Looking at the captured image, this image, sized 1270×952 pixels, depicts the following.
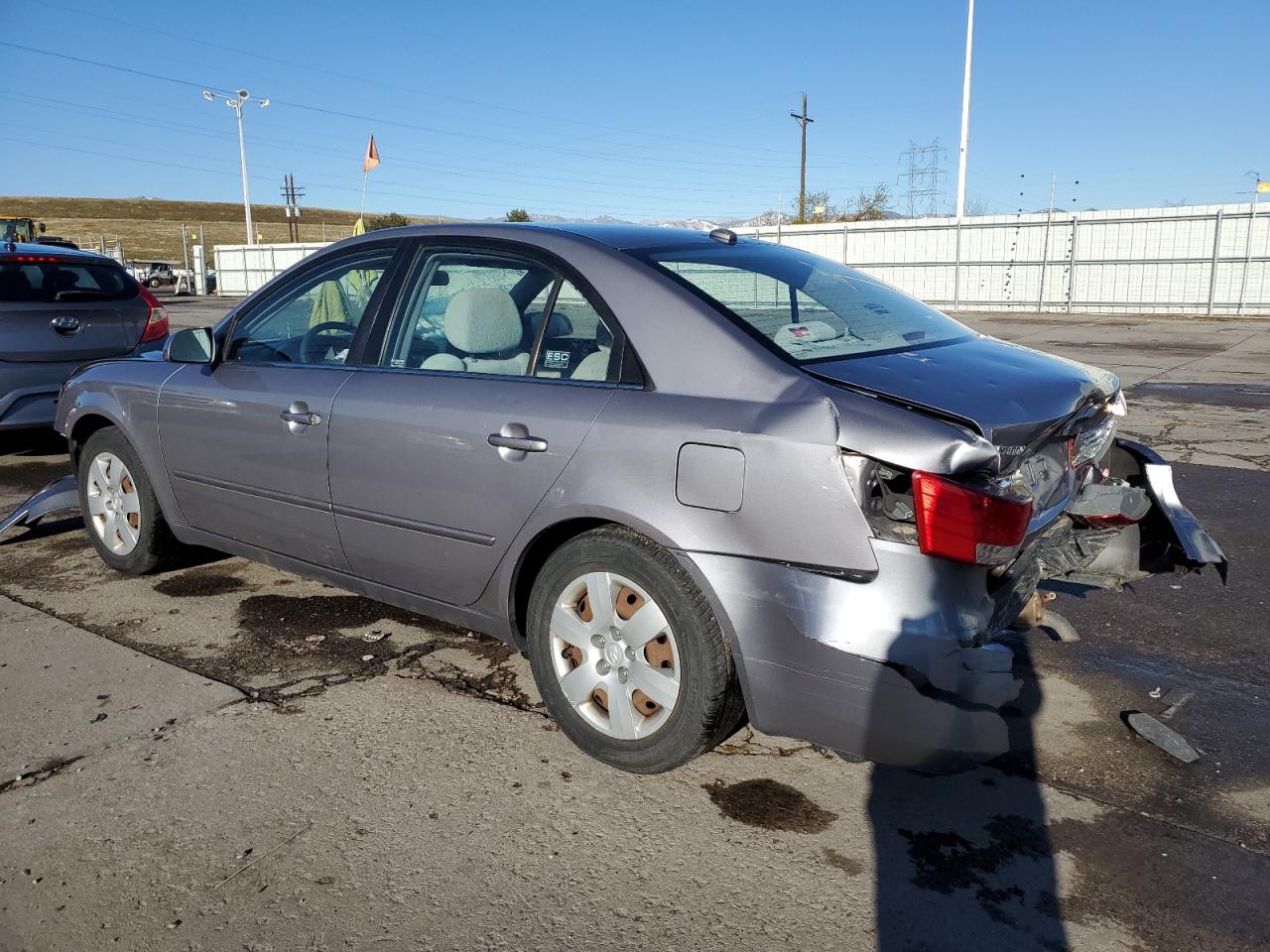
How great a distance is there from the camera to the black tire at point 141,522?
184 inches

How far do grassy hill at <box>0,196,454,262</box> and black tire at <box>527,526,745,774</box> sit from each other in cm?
5720

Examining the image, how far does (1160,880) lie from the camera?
2.50 m

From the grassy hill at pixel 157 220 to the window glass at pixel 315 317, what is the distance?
55340 millimetres

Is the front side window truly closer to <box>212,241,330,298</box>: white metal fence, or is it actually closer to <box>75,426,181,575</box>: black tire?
<box>75,426,181,575</box>: black tire

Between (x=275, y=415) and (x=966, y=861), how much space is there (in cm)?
284

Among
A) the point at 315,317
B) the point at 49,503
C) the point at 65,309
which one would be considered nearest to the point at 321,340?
the point at 315,317

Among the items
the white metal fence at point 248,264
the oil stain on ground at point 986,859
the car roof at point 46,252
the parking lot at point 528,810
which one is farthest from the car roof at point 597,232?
the white metal fence at point 248,264

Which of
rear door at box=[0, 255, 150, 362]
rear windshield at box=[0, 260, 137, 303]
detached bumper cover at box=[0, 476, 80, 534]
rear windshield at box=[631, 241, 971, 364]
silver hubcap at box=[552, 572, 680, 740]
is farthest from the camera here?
rear windshield at box=[0, 260, 137, 303]

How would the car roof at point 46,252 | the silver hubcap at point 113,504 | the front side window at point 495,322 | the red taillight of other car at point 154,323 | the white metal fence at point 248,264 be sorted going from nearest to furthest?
the front side window at point 495,322 < the silver hubcap at point 113,504 < the car roof at point 46,252 < the red taillight of other car at point 154,323 < the white metal fence at point 248,264

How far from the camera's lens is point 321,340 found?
4.03 meters

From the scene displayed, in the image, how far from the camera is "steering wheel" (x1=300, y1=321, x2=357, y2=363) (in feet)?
12.7

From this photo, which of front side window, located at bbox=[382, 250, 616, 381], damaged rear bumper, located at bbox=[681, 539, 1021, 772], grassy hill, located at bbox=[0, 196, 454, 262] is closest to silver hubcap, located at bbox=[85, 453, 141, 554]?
front side window, located at bbox=[382, 250, 616, 381]

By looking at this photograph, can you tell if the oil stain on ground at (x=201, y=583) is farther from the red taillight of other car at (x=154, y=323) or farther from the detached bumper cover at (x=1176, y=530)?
the detached bumper cover at (x=1176, y=530)

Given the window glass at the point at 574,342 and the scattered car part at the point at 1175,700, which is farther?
the scattered car part at the point at 1175,700
